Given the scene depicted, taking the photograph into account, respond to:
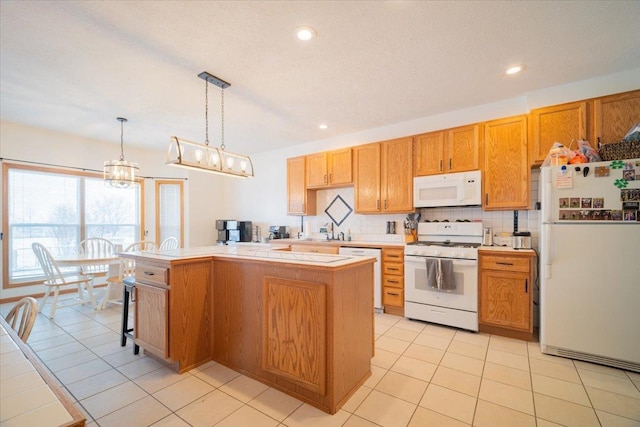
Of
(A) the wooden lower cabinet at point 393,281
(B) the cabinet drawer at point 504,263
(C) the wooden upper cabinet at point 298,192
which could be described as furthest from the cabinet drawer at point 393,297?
(C) the wooden upper cabinet at point 298,192

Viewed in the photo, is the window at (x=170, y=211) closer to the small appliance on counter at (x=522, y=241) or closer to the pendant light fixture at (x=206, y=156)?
the pendant light fixture at (x=206, y=156)

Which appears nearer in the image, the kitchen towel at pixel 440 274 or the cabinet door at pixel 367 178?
the kitchen towel at pixel 440 274

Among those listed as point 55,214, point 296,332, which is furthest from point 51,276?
point 296,332

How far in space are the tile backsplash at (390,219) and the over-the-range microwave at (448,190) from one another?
31 cm

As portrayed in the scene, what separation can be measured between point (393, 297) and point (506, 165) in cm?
202

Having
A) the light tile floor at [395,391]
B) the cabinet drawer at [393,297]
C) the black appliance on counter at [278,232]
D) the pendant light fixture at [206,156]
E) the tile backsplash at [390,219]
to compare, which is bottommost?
the light tile floor at [395,391]

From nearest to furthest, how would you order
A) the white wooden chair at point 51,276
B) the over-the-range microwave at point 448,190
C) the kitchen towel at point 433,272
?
the kitchen towel at point 433,272
the over-the-range microwave at point 448,190
the white wooden chair at point 51,276

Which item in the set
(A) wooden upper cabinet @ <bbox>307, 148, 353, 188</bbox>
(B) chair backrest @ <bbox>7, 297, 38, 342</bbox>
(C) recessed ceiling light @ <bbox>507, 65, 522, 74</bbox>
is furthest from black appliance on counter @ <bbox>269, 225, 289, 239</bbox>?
(C) recessed ceiling light @ <bbox>507, 65, 522, 74</bbox>

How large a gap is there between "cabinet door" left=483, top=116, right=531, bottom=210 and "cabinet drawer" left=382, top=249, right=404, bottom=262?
111cm

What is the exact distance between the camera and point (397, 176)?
3836 millimetres

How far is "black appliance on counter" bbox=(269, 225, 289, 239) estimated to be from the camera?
16.7 ft

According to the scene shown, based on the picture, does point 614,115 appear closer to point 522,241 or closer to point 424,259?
point 522,241

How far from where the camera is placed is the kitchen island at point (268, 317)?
70.2 inches

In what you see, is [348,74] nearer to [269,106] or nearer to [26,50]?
[269,106]
